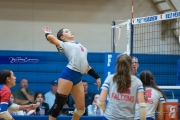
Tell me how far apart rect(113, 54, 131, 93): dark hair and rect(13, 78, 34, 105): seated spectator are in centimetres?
515

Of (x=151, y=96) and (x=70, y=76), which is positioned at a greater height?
(x=70, y=76)

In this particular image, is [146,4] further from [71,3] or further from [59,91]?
[59,91]

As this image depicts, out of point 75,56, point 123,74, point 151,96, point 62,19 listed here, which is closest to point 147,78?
point 151,96

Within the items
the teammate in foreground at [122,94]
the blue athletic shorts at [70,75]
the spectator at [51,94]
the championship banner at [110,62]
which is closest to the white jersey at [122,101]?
the teammate in foreground at [122,94]

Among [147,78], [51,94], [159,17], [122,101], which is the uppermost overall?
[159,17]

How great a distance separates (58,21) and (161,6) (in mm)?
2731

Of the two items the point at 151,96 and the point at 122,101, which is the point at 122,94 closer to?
the point at 122,101

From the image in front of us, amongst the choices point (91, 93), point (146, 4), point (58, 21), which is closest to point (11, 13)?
point (58, 21)

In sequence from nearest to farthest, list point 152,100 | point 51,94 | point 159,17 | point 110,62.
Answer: point 152,100 → point 159,17 → point 110,62 → point 51,94

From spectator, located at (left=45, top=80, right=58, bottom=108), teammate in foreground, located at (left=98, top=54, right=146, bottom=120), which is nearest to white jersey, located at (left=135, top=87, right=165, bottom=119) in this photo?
teammate in foreground, located at (left=98, top=54, right=146, bottom=120)

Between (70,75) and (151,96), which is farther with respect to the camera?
(151,96)

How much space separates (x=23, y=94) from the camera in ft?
30.4

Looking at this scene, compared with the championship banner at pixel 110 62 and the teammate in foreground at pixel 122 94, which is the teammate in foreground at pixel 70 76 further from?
the championship banner at pixel 110 62

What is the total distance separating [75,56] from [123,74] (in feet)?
4.45
